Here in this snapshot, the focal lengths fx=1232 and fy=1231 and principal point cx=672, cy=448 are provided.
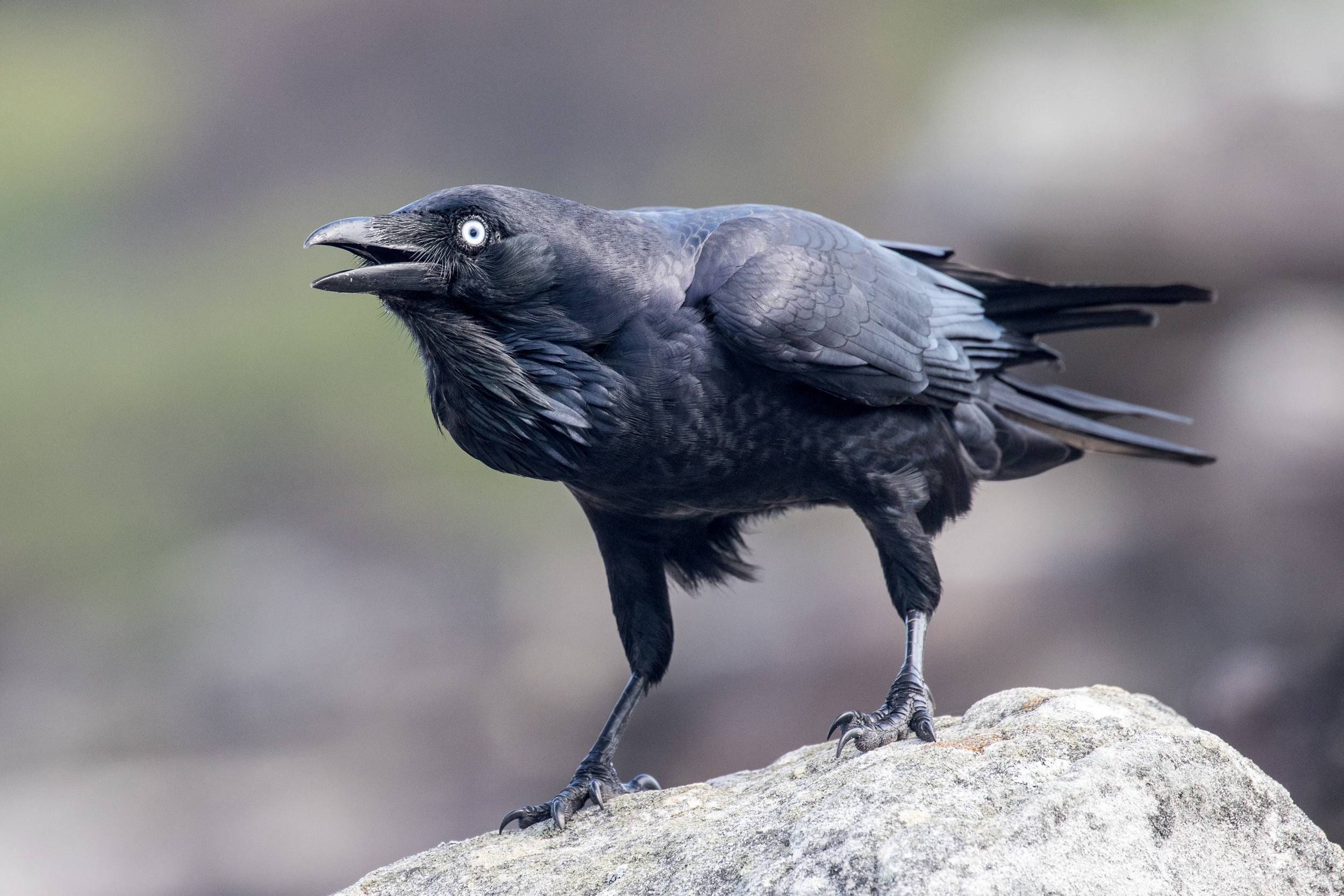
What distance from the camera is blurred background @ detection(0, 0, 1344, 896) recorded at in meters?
8.66

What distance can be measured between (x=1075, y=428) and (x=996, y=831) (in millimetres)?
2545

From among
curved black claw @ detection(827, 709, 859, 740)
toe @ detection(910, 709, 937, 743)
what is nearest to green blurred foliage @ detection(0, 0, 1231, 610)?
curved black claw @ detection(827, 709, 859, 740)

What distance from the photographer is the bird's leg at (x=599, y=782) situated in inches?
152

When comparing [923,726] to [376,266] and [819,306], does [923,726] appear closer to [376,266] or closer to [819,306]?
[819,306]

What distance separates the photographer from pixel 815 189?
1435cm

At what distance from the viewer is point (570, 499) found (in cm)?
1149

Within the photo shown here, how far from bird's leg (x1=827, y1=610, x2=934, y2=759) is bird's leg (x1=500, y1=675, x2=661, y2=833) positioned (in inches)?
29.4

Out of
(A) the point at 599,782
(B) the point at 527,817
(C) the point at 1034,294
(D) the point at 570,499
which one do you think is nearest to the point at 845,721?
(A) the point at 599,782

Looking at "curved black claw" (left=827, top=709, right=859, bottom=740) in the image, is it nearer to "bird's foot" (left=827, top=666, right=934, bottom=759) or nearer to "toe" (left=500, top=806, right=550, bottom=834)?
"bird's foot" (left=827, top=666, right=934, bottom=759)

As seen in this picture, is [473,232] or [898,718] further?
[898,718]

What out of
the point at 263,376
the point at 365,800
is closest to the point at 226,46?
the point at 263,376

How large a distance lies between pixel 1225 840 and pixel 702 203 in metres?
12.2

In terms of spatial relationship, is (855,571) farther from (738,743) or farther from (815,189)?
(815,189)

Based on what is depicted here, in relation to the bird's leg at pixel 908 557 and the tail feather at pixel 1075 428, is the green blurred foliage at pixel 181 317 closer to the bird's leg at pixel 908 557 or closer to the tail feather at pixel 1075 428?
the tail feather at pixel 1075 428
